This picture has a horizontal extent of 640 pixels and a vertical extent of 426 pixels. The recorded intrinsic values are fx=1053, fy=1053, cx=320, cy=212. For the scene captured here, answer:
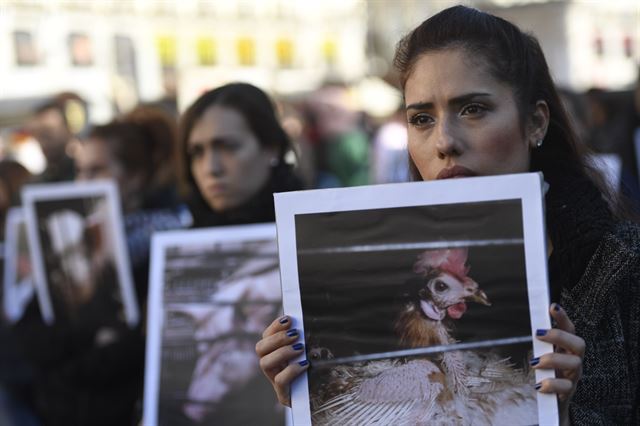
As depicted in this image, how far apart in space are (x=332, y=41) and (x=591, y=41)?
1739 cm

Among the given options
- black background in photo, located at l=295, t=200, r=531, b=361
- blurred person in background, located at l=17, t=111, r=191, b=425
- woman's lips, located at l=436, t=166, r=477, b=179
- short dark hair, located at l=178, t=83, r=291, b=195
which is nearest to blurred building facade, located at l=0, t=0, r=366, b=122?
blurred person in background, located at l=17, t=111, r=191, b=425

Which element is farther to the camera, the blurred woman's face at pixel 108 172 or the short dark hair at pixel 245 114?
the blurred woman's face at pixel 108 172

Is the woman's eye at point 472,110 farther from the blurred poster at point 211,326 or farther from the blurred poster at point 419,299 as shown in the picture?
the blurred poster at point 211,326

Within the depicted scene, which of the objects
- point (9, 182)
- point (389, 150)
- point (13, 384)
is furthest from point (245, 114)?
point (389, 150)

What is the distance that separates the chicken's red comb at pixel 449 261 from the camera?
187cm

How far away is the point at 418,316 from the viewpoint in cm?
188

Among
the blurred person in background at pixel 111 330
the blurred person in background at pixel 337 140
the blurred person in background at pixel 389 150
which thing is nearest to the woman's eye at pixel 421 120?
the blurred person in background at pixel 111 330

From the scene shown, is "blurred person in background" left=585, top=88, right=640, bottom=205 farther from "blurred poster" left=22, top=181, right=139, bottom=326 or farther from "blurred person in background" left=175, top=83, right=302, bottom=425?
"blurred poster" left=22, top=181, right=139, bottom=326

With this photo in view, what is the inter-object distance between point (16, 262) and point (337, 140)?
3141 millimetres

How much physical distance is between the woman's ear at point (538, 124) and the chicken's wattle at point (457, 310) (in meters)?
0.50

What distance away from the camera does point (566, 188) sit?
226 centimetres

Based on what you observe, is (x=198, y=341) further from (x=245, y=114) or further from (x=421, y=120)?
(x=421, y=120)

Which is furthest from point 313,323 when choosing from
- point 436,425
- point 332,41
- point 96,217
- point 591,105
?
point 332,41

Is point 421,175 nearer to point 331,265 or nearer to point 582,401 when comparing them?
point 331,265
